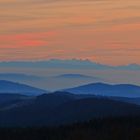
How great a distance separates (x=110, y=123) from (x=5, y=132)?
13.7 m

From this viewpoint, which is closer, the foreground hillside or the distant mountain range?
the foreground hillside

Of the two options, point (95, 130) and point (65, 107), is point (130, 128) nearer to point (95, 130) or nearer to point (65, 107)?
point (95, 130)

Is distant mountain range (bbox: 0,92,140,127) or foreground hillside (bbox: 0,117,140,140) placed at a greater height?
distant mountain range (bbox: 0,92,140,127)

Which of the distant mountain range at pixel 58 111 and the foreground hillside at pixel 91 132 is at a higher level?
the distant mountain range at pixel 58 111

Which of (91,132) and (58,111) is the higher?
(58,111)

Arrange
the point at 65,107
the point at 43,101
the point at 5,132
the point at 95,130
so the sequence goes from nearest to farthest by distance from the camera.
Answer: the point at 95,130 < the point at 5,132 < the point at 65,107 < the point at 43,101

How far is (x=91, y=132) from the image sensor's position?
83.6m

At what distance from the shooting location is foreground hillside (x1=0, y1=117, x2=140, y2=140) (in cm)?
7664

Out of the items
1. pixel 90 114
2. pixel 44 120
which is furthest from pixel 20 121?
pixel 90 114

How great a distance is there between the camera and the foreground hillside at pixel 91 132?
76.6 m

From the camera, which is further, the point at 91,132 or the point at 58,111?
the point at 58,111

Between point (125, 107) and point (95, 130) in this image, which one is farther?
point (125, 107)

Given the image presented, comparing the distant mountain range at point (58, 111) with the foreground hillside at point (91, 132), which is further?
the distant mountain range at point (58, 111)

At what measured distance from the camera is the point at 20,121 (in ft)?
510
